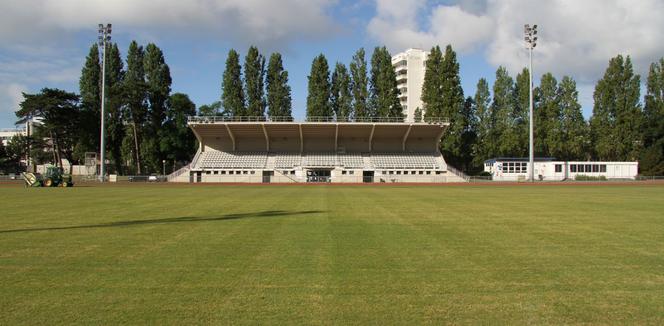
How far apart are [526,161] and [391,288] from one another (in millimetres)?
61102

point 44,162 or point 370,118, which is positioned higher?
point 370,118

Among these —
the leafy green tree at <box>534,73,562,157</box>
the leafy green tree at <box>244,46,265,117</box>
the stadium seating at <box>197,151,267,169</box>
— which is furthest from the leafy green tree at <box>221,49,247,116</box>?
the leafy green tree at <box>534,73,562,157</box>

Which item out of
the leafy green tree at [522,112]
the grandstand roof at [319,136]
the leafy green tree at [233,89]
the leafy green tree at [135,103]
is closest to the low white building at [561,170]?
the leafy green tree at [522,112]

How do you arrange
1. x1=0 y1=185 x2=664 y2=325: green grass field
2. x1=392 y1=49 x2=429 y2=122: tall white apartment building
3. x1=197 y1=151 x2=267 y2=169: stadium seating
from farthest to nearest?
x1=392 y1=49 x2=429 y2=122: tall white apartment building < x1=197 y1=151 x2=267 y2=169: stadium seating < x1=0 y1=185 x2=664 y2=325: green grass field

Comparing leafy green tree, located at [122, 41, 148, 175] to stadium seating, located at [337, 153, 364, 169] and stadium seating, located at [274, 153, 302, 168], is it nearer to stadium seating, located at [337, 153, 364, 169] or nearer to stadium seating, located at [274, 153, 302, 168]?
stadium seating, located at [274, 153, 302, 168]

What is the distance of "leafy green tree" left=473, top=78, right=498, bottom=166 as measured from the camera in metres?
69.7

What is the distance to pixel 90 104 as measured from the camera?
7100 cm

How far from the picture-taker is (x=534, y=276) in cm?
710

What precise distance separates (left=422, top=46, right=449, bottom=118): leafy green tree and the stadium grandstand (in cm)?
217

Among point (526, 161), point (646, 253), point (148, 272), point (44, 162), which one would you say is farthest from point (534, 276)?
point (44, 162)

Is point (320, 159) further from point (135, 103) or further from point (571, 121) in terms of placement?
point (571, 121)

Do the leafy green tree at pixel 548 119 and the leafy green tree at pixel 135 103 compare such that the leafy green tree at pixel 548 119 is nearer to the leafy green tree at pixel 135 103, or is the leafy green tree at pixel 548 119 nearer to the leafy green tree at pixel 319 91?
the leafy green tree at pixel 319 91

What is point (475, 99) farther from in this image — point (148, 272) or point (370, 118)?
point (148, 272)

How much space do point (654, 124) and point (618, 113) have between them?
6.16 metres
